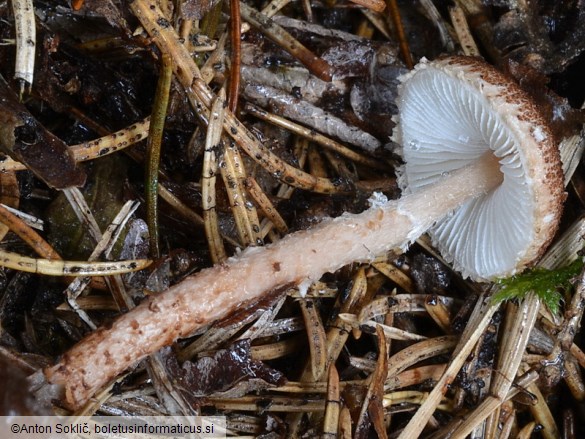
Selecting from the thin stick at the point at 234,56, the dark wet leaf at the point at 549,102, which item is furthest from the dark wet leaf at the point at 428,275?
the thin stick at the point at 234,56

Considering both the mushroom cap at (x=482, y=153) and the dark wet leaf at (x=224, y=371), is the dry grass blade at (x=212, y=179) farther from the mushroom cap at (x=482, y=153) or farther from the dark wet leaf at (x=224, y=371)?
the mushroom cap at (x=482, y=153)

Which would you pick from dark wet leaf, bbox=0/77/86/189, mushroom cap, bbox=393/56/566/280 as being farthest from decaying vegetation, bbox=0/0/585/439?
mushroom cap, bbox=393/56/566/280

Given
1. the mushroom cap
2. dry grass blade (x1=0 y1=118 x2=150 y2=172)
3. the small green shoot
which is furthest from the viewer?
the small green shoot

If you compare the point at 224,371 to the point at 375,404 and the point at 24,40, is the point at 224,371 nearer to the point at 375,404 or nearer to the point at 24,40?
the point at 375,404

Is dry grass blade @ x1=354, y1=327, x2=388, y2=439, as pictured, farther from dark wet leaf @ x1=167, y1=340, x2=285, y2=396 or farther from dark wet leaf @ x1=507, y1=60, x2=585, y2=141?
dark wet leaf @ x1=507, y1=60, x2=585, y2=141

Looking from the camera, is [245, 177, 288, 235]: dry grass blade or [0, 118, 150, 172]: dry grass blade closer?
[0, 118, 150, 172]: dry grass blade

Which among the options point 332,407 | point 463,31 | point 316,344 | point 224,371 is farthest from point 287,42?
point 332,407

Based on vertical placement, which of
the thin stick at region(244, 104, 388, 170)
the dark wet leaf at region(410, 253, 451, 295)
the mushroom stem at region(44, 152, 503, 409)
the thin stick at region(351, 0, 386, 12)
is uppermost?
the thin stick at region(351, 0, 386, 12)
